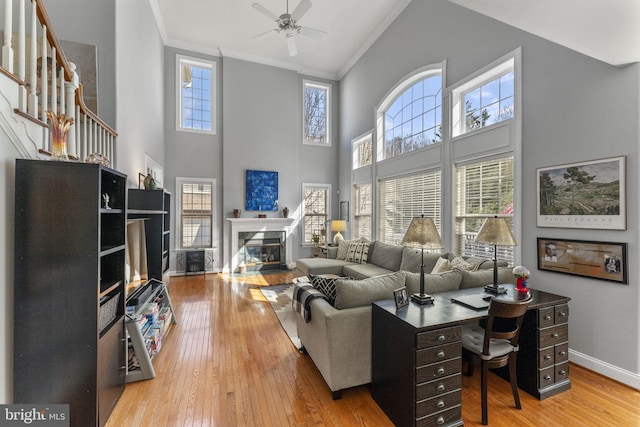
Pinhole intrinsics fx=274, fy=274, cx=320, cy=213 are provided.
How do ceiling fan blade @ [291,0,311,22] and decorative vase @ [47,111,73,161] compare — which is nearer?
decorative vase @ [47,111,73,161]

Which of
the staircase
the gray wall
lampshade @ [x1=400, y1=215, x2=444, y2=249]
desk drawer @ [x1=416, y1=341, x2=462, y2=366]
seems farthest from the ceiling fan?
desk drawer @ [x1=416, y1=341, x2=462, y2=366]

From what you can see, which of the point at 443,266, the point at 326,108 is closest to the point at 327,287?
the point at 443,266

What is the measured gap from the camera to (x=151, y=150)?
5156 mm

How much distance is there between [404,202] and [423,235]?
10.3ft

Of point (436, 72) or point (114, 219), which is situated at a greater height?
point (436, 72)

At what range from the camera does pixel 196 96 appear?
6.92 m

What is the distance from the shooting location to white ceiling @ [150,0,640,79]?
1599 mm

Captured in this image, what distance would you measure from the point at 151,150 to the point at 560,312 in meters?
6.25

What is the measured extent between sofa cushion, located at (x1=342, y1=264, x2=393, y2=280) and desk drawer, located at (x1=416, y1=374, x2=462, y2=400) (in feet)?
8.95

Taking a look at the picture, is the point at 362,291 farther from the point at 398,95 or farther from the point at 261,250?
the point at 261,250

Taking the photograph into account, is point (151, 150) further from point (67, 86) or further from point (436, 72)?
point (436, 72)

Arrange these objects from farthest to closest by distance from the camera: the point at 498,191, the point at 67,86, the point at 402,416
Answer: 1. the point at 498,191
2. the point at 67,86
3. the point at 402,416

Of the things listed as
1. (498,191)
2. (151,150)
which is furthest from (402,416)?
(151,150)

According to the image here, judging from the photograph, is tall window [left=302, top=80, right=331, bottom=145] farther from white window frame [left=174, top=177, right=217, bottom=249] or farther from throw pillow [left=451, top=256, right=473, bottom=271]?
throw pillow [left=451, top=256, right=473, bottom=271]
